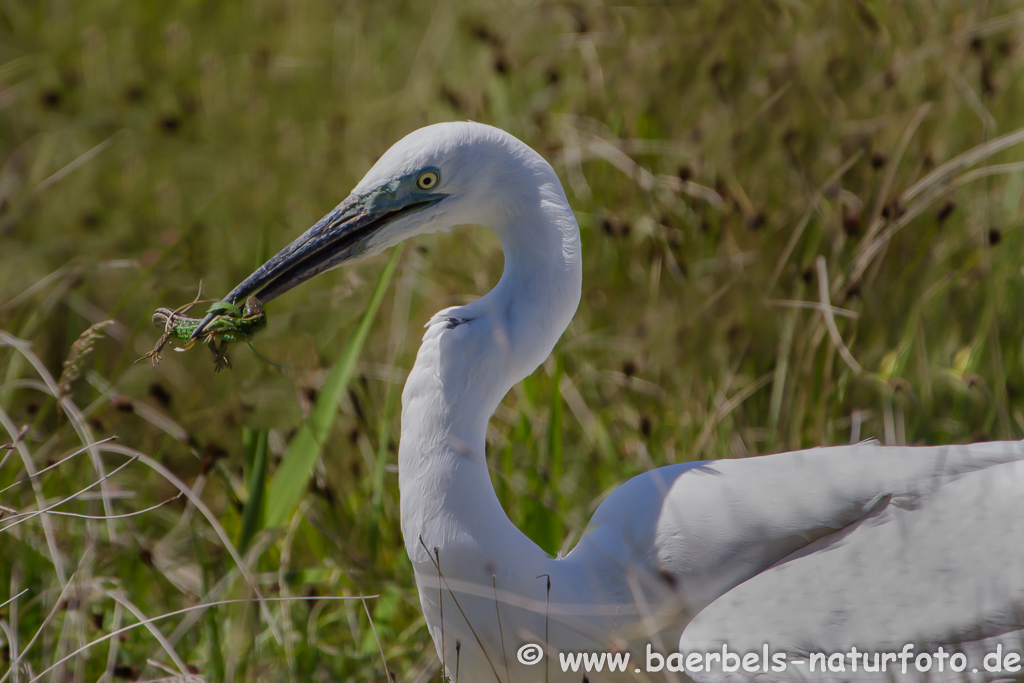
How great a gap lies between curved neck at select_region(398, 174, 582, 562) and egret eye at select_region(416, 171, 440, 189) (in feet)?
0.51

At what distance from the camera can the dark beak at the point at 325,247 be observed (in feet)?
6.05

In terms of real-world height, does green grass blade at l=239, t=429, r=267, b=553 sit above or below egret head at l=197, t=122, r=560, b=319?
below

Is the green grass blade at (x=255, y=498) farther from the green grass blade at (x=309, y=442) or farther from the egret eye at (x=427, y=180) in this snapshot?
the egret eye at (x=427, y=180)

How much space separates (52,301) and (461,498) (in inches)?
73.3

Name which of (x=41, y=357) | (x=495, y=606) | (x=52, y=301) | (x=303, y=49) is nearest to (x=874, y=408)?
(x=495, y=606)

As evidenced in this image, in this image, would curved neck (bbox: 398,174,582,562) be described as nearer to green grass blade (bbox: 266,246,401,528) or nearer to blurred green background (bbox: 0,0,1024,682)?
blurred green background (bbox: 0,0,1024,682)

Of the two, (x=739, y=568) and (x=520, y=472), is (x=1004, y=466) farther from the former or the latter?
(x=520, y=472)

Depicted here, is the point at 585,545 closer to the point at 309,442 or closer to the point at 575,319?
the point at 309,442

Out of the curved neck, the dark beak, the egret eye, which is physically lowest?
the curved neck

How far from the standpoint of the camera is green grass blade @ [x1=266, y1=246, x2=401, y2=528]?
2555 millimetres

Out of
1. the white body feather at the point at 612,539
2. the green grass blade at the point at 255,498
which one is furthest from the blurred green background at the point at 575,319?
the white body feather at the point at 612,539

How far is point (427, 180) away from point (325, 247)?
0.85 feet

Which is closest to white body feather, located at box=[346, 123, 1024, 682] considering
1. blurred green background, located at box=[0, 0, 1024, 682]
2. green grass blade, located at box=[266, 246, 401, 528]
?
blurred green background, located at box=[0, 0, 1024, 682]

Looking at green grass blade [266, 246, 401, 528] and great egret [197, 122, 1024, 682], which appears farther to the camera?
green grass blade [266, 246, 401, 528]
